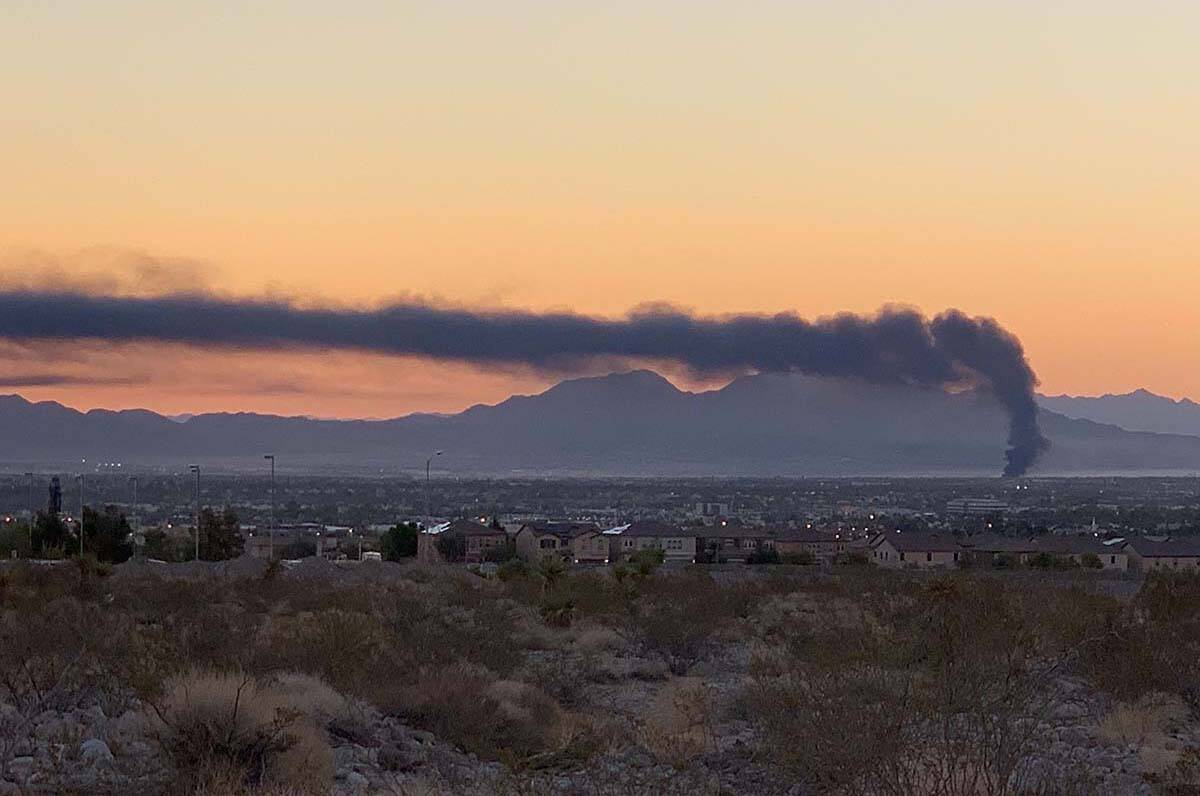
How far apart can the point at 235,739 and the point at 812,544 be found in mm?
74596

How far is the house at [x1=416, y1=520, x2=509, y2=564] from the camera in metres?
77.9

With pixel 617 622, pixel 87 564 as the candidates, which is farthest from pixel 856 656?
pixel 87 564

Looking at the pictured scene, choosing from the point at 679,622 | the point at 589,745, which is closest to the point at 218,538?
the point at 679,622

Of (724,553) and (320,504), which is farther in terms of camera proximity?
(320,504)

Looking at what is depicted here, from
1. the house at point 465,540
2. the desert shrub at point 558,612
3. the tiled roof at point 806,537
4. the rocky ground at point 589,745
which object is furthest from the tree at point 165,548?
the rocky ground at point 589,745

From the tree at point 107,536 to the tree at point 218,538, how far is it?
137 inches

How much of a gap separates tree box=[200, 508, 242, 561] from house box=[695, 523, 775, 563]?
23.9 metres

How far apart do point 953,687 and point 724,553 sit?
7504 cm

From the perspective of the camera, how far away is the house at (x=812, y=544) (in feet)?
279

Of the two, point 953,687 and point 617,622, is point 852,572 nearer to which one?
point 617,622

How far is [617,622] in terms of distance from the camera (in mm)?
34500

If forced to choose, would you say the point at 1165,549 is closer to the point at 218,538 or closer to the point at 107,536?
the point at 218,538

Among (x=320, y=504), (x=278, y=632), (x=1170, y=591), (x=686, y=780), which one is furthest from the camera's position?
(x=320, y=504)

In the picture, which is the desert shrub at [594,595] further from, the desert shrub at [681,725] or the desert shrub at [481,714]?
the desert shrub at [481,714]
